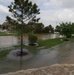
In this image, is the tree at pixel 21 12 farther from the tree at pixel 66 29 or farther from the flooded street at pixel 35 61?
the tree at pixel 66 29

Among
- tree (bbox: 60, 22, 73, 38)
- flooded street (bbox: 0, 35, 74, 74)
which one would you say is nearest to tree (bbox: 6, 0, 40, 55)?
flooded street (bbox: 0, 35, 74, 74)

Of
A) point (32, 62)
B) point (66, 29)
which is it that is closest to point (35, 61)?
point (32, 62)

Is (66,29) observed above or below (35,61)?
above

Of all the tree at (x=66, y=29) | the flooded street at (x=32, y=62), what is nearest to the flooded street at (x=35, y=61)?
the flooded street at (x=32, y=62)

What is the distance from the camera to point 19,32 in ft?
58.6

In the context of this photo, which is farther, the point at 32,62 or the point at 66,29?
the point at 66,29

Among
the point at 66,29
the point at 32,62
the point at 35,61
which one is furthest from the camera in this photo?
the point at 66,29

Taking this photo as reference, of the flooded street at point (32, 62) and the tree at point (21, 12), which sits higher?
the tree at point (21, 12)

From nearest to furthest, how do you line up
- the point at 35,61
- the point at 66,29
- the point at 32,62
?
the point at 32,62 → the point at 35,61 → the point at 66,29

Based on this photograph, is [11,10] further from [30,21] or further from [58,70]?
[58,70]

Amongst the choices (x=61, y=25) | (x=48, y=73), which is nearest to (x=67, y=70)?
(x=48, y=73)

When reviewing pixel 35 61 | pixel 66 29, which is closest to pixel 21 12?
pixel 35 61

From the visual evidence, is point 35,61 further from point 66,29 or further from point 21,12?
point 66,29

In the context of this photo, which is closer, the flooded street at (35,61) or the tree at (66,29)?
the flooded street at (35,61)
